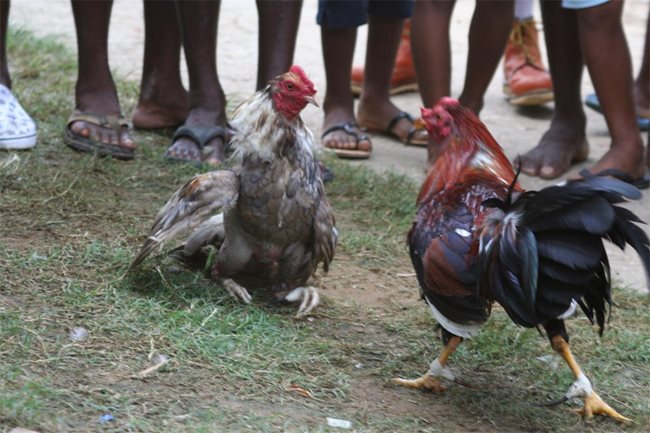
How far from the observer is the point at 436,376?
3363 millimetres

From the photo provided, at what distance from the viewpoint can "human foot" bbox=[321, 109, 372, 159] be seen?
5.81 meters

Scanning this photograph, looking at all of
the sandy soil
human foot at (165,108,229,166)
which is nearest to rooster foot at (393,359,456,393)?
the sandy soil

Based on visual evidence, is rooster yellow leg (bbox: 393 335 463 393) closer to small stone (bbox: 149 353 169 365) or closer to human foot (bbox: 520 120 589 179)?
small stone (bbox: 149 353 169 365)

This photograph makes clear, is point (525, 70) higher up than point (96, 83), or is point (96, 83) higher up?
point (96, 83)

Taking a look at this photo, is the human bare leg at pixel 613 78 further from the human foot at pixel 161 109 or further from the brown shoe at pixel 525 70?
the human foot at pixel 161 109

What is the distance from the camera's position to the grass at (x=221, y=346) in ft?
9.73

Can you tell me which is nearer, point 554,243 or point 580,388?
point 554,243

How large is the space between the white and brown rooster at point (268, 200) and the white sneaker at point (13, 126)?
159cm

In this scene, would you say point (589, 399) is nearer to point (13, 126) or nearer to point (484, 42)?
point (484, 42)

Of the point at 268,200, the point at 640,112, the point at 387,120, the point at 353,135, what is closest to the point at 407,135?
the point at 387,120

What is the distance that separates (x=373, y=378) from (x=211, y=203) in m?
0.89

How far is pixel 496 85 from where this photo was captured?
7883 mm

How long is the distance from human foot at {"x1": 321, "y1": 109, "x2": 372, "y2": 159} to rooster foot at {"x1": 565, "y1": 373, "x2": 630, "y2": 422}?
9.26 feet

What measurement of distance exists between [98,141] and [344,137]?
56.4 inches
